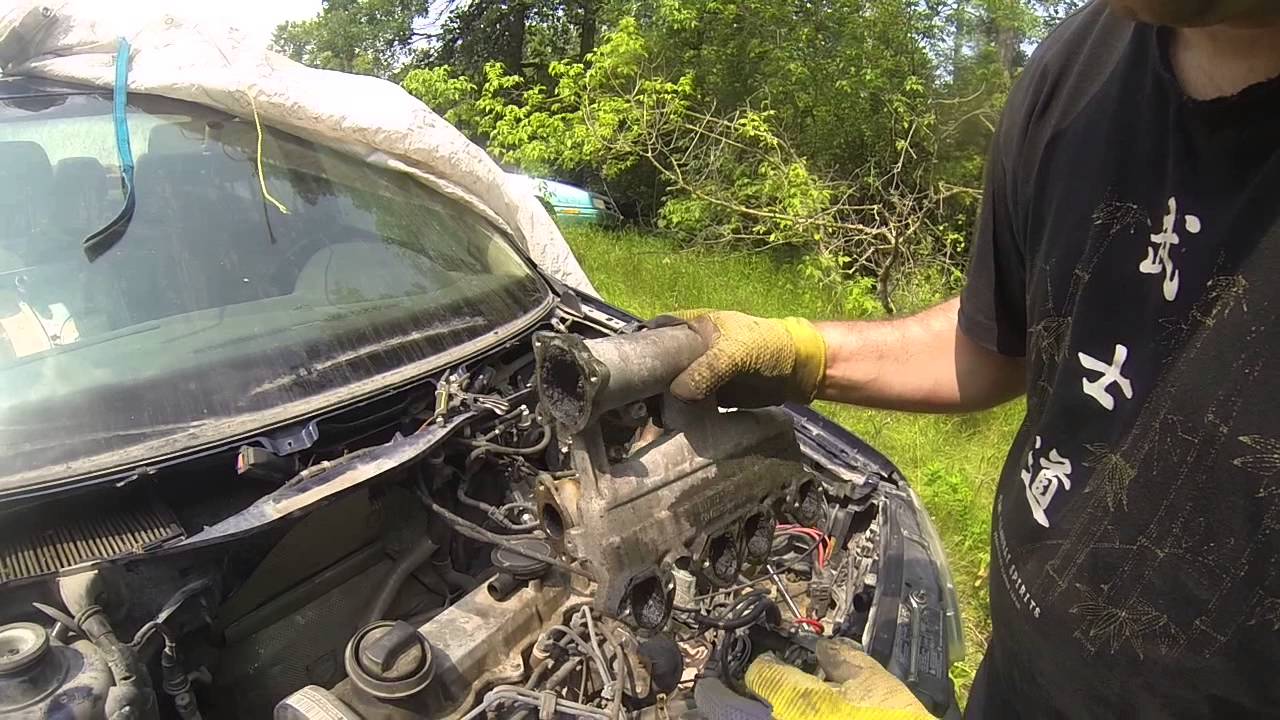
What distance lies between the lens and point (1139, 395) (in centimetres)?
106

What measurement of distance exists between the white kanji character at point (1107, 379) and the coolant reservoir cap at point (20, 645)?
4.85ft

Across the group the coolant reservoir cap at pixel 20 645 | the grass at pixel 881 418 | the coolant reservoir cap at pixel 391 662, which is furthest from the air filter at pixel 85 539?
the grass at pixel 881 418

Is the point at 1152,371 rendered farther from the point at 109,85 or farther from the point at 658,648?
the point at 109,85

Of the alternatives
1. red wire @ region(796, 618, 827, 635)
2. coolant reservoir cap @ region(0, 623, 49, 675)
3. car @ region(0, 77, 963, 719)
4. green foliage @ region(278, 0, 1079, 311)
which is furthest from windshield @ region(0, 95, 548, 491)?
green foliage @ region(278, 0, 1079, 311)

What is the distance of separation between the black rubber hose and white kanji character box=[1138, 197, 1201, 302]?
154 cm

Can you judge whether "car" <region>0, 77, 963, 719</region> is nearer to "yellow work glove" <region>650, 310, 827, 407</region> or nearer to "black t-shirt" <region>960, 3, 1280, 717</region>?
"yellow work glove" <region>650, 310, 827, 407</region>

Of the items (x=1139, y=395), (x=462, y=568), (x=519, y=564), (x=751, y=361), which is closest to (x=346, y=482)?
(x=519, y=564)

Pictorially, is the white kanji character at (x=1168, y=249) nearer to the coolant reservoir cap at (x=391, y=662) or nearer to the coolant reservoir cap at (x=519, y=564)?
the coolant reservoir cap at (x=519, y=564)

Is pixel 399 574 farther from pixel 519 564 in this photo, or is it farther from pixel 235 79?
pixel 235 79

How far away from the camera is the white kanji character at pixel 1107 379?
3.56 feet

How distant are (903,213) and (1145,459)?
20.5 feet

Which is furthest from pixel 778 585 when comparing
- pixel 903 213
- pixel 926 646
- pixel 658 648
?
pixel 903 213

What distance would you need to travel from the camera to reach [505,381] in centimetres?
230

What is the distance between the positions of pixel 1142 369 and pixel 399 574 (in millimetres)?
1512
